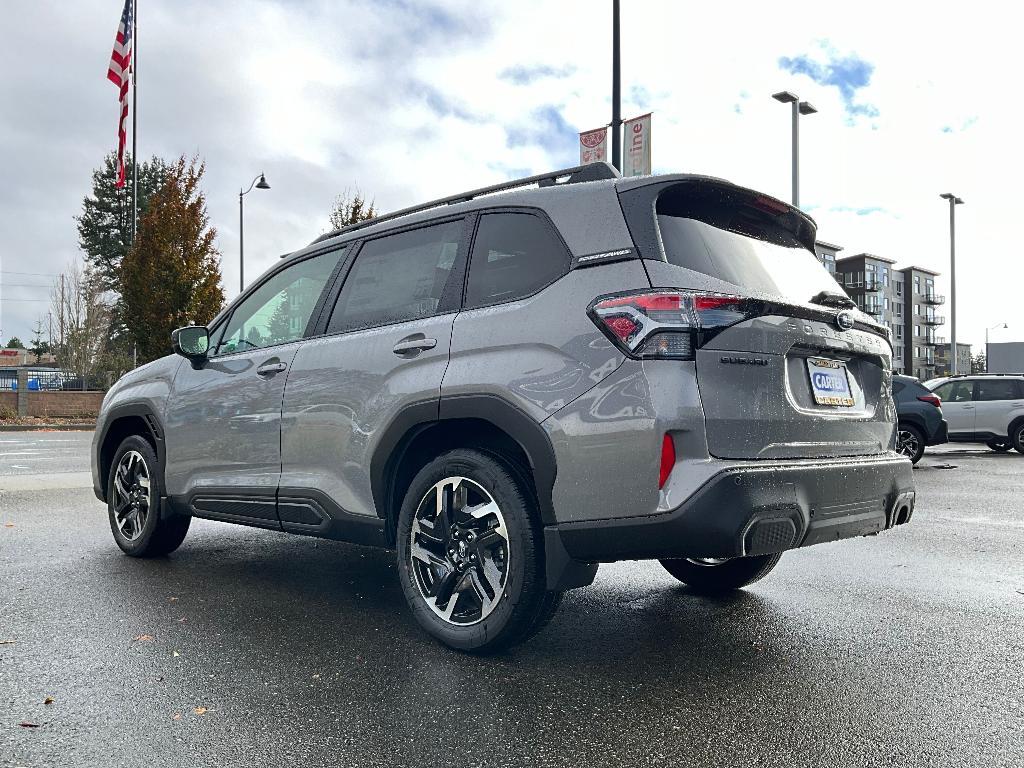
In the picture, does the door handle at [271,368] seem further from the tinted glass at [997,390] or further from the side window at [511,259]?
the tinted glass at [997,390]

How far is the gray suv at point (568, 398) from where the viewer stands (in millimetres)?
3180

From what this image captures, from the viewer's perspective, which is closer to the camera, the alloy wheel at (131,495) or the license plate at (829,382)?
the license plate at (829,382)

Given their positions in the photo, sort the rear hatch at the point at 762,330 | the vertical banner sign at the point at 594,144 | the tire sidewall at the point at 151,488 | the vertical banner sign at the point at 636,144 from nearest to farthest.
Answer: the rear hatch at the point at 762,330, the tire sidewall at the point at 151,488, the vertical banner sign at the point at 636,144, the vertical banner sign at the point at 594,144

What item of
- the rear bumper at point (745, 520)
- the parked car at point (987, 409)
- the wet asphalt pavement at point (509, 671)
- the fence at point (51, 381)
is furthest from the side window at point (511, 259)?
the fence at point (51, 381)

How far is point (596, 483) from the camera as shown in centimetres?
326

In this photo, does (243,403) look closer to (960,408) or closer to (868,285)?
(960,408)

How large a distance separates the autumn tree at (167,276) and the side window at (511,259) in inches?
926

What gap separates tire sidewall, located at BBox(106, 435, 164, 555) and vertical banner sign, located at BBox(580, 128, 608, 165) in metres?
10.3

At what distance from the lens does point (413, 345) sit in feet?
12.9

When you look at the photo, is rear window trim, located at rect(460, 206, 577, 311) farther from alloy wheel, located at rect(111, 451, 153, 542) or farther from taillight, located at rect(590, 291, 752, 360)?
alloy wheel, located at rect(111, 451, 153, 542)

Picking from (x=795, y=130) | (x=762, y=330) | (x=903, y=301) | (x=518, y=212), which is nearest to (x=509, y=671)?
(x=762, y=330)

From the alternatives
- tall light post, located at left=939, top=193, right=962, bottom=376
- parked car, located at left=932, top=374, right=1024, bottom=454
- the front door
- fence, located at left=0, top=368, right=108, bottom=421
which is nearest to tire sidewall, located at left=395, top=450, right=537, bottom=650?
the front door

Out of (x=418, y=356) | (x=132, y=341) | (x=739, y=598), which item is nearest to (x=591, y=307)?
(x=418, y=356)

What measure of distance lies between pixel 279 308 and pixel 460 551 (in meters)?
2.13
